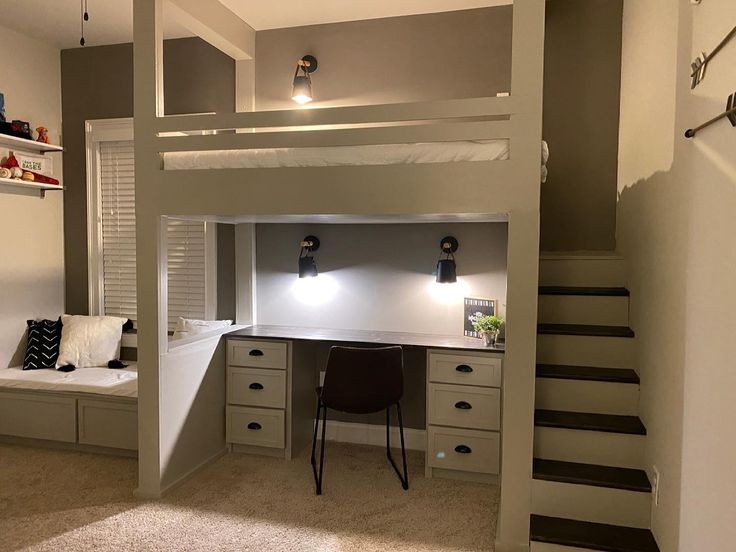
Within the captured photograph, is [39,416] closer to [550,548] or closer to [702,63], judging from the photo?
[550,548]

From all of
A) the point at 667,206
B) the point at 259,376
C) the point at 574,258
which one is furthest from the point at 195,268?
the point at 667,206

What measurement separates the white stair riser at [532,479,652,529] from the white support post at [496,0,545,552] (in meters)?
0.07

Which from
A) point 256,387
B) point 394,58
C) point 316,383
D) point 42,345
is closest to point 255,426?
point 256,387

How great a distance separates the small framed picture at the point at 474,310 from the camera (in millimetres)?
3346

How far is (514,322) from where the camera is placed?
232 cm

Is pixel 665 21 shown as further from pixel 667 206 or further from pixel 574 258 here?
pixel 574 258

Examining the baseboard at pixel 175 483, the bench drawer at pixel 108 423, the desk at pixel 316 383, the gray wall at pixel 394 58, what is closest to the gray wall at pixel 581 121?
the gray wall at pixel 394 58

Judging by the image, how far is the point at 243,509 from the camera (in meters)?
2.74

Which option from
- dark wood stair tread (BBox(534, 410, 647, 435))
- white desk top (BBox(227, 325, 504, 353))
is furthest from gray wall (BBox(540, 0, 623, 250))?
dark wood stair tread (BBox(534, 410, 647, 435))

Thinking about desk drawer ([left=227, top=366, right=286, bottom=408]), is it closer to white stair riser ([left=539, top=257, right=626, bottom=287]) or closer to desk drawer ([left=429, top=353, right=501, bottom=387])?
desk drawer ([left=429, top=353, right=501, bottom=387])

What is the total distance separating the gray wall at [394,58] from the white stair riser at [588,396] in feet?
6.09

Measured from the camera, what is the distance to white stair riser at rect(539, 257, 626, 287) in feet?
9.92

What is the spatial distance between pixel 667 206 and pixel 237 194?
1.90 m

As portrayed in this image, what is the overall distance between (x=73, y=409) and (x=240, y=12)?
8.94 ft
